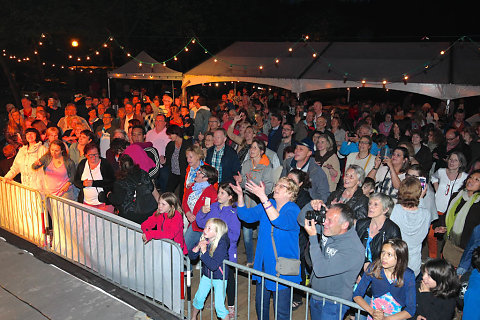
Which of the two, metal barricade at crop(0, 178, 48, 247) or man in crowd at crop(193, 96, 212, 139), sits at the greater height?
man in crowd at crop(193, 96, 212, 139)

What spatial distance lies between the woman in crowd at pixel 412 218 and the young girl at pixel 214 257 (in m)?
1.92

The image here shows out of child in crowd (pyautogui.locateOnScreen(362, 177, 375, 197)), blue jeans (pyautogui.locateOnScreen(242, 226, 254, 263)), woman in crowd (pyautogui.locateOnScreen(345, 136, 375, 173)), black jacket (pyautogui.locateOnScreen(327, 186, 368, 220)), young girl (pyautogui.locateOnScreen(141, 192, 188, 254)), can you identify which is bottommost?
blue jeans (pyautogui.locateOnScreen(242, 226, 254, 263))

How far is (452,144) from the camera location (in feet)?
27.2

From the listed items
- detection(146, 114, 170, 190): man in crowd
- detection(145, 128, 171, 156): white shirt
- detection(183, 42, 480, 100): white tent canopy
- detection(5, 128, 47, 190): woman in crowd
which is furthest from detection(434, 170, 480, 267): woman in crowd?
detection(183, 42, 480, 100): white tent canopy

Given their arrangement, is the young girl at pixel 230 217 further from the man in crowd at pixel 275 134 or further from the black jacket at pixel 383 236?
the man in crowd at pixel 275 134

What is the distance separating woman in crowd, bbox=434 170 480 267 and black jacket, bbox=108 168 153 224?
3.91 metres

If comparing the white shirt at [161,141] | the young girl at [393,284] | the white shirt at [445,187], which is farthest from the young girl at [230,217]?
the white shirt at [161,141]

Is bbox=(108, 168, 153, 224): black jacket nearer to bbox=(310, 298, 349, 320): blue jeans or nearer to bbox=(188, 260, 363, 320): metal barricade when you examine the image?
bbox=(188, 260, 363, 320): metal barricade

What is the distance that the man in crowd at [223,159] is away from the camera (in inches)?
276

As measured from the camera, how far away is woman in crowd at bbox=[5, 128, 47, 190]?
701 centimetres

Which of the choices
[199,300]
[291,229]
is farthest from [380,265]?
[199,300]

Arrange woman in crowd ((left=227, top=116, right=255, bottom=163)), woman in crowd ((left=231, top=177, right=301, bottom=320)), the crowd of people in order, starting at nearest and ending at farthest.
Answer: the crowd of people, woman in crowd ((left=231, top=177, right=301, bottom=320)), woman in crowd ((left=227, top=116, right=255, bottom=163))

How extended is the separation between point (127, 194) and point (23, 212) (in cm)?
223

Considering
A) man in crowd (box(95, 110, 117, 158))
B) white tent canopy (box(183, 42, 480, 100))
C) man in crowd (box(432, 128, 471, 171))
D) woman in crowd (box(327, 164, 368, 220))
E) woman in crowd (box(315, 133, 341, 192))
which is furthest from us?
white tent canopy (box(183, 42, 480, 100))
